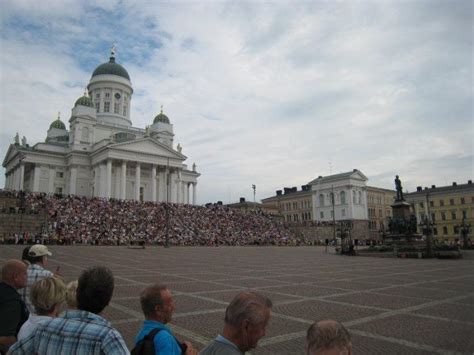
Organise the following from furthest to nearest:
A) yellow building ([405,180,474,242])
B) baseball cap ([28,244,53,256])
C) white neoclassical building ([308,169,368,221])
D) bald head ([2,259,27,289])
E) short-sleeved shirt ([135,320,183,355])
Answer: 1. white neoclassical building ([308,169,368,221])
2. yellow building ([405,180,474,242])
3. baseball cap ([28,244,53,256])
4. bald head ([2,259,27,289])
5. short-sleeved shirt ([135,320,183,355])

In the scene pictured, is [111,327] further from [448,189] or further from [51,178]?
[448,189]

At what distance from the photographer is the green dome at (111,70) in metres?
83.1

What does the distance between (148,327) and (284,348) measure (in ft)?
12.4

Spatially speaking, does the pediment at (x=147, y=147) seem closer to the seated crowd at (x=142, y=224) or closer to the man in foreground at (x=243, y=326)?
the seated crowd at (x=142, y=224)

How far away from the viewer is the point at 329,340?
2.21 meters

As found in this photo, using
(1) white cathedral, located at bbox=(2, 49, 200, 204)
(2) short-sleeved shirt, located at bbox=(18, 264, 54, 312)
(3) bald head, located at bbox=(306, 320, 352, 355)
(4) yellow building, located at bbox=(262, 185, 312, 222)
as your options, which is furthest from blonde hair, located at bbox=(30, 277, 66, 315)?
(4) yellow building, located at bbox=(262, 185, 312, 222)

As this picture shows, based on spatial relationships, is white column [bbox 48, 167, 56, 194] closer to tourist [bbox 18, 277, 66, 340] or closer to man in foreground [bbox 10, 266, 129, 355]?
tourist [bbox 18, 277, 66, 340]

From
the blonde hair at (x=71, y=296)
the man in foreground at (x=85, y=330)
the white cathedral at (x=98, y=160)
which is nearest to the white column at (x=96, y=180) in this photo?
the white cathedral at (x=98, y=160)

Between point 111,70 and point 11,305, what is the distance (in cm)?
8734

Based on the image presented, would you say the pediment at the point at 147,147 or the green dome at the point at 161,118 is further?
the green dome at the point at 161,118

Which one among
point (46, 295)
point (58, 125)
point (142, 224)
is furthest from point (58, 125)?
point (46, 295)

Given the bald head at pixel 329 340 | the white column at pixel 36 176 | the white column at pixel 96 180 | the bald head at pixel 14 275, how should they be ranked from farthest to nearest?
the white column at pixel 36 176, the white column at pixel 96 180, the bald head at pixel 14 275, the bald head at pixel 329 340

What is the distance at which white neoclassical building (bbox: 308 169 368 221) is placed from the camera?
94.4m

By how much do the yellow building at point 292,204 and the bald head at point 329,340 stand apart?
3883 inches
